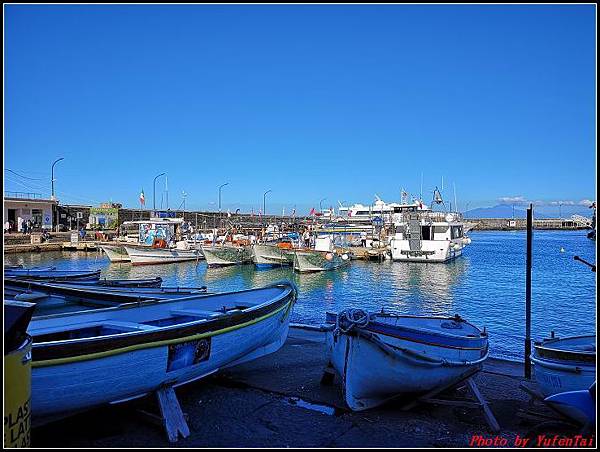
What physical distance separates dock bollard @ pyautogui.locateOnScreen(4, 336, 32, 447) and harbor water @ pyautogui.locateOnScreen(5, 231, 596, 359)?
1183 centimetres

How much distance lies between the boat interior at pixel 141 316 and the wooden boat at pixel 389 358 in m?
1.88

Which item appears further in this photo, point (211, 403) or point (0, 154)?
point (211, 403)

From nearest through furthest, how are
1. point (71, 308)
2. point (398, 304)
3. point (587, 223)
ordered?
point (71, 308), point (587, 223), point (398, 304)

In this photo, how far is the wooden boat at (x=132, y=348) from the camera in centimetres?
553

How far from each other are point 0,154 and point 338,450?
454 centimetres

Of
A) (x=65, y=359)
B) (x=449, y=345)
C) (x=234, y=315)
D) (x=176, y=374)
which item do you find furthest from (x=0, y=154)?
(x=449, y=345)

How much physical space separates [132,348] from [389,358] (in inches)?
140


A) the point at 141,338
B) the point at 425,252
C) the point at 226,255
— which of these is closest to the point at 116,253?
the point at 226,255

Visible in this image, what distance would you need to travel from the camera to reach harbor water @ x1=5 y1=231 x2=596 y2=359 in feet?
61.1

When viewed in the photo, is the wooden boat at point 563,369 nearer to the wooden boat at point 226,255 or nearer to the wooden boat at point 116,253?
the wooden boat at point 226,255

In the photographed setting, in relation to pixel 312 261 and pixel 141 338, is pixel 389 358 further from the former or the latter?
pixel 312 261

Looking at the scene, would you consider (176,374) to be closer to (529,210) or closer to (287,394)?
(287,394)

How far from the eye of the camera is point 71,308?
9914 mm

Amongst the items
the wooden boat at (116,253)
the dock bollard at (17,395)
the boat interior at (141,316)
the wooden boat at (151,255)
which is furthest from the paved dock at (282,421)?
the wooden boat at (116,253)
